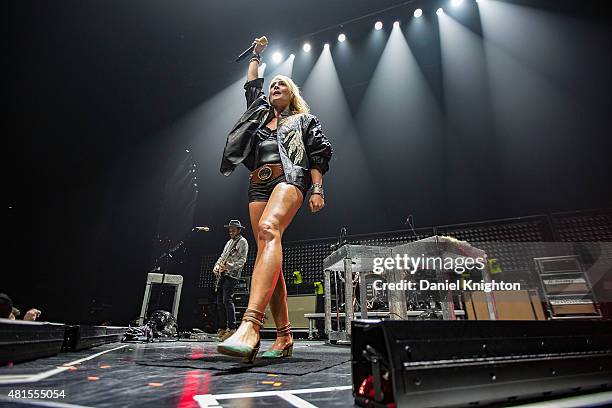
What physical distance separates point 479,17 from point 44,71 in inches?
339

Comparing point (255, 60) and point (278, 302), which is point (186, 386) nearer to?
point (278, 302)

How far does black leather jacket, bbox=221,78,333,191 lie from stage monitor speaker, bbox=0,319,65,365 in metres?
1.16

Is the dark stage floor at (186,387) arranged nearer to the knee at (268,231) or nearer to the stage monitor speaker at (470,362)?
the stage monitor speaker at (470,362)

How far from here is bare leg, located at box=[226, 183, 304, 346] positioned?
1.30 metres

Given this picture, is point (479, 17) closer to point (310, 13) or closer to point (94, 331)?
point (310, 13)

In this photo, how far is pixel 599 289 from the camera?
15.7ft

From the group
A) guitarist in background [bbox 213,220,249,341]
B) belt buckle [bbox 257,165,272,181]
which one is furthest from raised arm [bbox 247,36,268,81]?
guitarist in background [bbox 213,220,249,341]

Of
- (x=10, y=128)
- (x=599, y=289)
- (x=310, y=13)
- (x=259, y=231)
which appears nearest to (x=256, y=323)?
(x=259, y=231)

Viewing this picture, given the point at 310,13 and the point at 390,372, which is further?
the point at 310,13

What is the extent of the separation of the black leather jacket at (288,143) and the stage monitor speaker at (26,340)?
1.16 m

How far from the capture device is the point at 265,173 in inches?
67.2

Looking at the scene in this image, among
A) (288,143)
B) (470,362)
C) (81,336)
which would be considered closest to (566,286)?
(288,143)

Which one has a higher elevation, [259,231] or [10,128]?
[10,128]

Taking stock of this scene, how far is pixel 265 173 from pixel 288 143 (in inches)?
8.6
